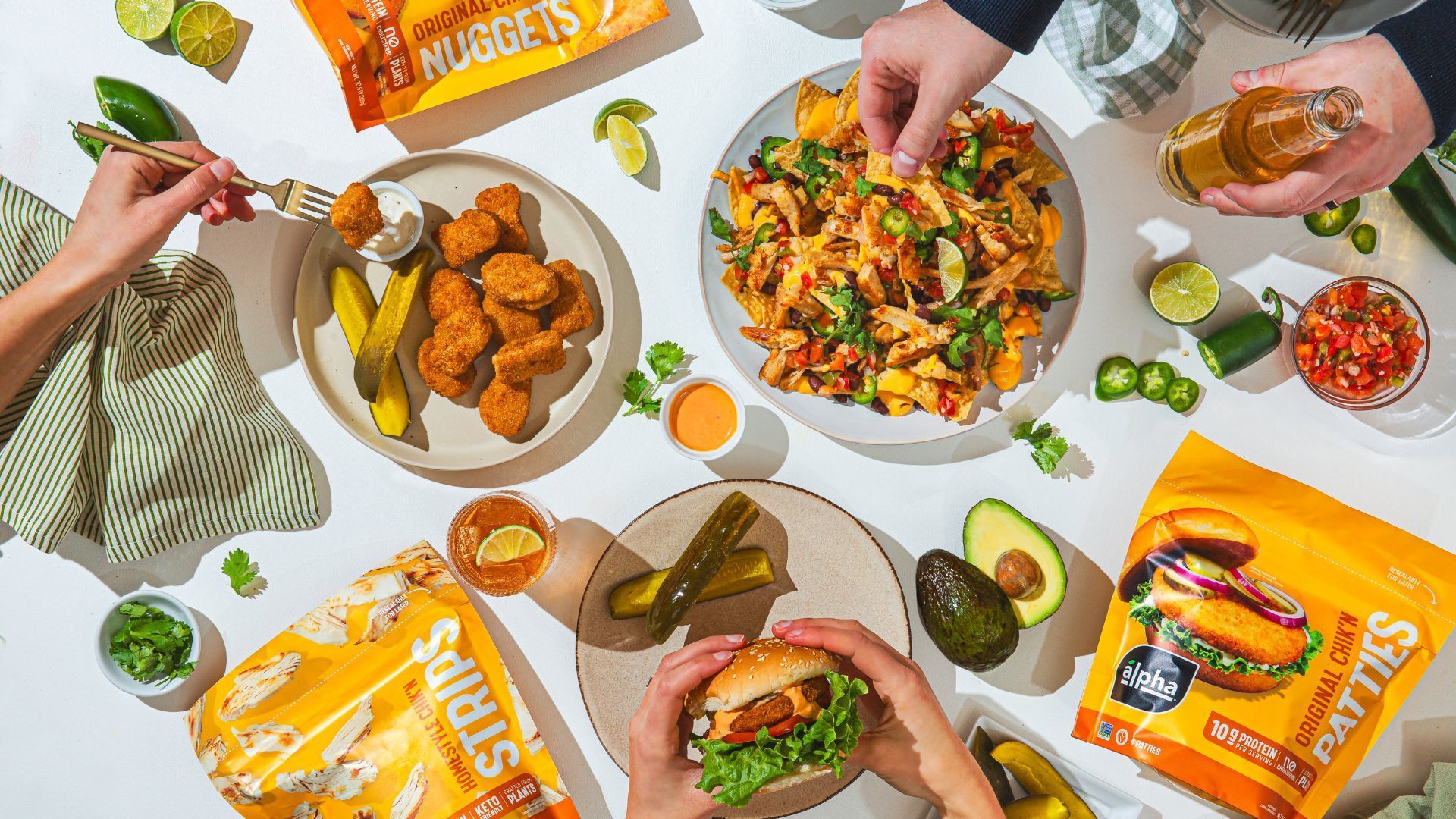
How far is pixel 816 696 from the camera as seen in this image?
245 centimetres

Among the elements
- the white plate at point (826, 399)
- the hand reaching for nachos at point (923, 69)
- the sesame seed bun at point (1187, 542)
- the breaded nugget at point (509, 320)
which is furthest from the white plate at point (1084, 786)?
the breaded nugget at point (509, 320)

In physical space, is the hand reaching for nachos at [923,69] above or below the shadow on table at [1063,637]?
above

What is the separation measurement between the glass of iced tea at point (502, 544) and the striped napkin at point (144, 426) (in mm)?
586

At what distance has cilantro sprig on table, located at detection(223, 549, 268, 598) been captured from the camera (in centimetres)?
310

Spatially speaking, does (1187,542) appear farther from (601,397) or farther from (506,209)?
(506,209)

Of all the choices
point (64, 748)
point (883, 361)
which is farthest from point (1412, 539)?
point (64, 748)

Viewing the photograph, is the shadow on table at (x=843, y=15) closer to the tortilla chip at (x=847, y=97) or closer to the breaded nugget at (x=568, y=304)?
the tortilla chip at (x=847, y=97)

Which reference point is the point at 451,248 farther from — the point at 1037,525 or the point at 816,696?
the point at 1037,525

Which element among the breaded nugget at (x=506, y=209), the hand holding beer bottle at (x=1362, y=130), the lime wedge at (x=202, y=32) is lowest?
the hand holding beer bottle at (x=1362, y=130)

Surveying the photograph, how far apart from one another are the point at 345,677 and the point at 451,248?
1526 millimetres

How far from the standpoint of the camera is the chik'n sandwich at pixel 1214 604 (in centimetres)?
290

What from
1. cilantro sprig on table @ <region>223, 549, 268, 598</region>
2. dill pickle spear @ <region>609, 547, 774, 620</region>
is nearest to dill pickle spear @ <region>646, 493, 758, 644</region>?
dill pickle spear @ <region>609, 547, 774, 620</region>

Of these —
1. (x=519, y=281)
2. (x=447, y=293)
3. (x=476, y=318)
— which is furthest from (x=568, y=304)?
(x=447, y=293)

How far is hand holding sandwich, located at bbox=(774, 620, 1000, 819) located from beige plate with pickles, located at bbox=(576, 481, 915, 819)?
21 centimetres
